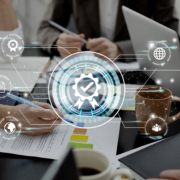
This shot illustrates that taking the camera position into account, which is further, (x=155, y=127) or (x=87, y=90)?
(x=87, y=90)

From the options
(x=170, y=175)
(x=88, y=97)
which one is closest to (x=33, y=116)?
(x=88, y=97)

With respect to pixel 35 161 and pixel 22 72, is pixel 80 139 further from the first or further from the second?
pixel 22 72

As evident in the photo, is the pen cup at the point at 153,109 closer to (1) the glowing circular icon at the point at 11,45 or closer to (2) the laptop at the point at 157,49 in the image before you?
(2) the laptop at the point at 157,49

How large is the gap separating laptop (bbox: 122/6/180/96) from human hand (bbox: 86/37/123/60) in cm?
13

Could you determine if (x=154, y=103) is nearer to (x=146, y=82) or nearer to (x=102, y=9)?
(x=146, y=82)

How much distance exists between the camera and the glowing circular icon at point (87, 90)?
47 centimetres

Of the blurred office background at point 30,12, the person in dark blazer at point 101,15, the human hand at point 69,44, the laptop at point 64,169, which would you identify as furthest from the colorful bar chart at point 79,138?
the blurred office background at point 30,12

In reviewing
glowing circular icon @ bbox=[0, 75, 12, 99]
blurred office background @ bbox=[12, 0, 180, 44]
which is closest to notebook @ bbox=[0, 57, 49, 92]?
glowing circular icon @ bbox=[0, 75, 12, 99]

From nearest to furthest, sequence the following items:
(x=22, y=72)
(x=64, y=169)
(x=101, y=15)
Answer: (x=64, y=169)
(x=22, y=72)
(x=101, y=15)

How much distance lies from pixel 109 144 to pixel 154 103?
0.11 metres

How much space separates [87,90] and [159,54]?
202 millimetres

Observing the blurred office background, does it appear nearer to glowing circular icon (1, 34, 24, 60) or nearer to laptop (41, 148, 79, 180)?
glowing circular icon (1, 34, 24, 60)

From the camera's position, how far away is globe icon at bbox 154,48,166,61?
1.65 feet

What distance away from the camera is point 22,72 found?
2.19 feet
